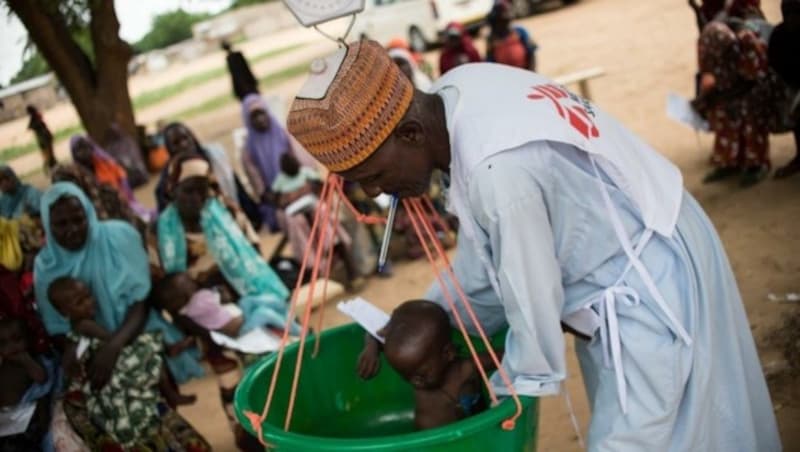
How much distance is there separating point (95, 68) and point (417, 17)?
7567 millimetres

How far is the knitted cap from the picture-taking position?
1.83 metres

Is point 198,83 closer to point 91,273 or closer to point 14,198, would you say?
point 14,198

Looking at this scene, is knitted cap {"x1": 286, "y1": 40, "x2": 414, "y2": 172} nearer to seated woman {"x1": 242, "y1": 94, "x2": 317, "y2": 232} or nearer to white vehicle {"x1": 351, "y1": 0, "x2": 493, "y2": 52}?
seated woman {"x1": 242, "y1": 94, "x2": 317, "y2": 232}

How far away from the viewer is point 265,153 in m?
6.29

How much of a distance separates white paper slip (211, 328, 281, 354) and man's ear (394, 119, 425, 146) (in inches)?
77.1

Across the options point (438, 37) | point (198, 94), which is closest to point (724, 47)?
point (438, 37)

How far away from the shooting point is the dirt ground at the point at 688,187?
3.55m

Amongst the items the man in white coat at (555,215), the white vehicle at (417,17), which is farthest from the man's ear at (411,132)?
the white vehicle at (417,17)

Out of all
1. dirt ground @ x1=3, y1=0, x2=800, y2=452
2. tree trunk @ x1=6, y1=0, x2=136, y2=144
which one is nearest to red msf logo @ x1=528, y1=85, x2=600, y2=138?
dirt ground @ x1=3, y1=0, x2=800, y2=452

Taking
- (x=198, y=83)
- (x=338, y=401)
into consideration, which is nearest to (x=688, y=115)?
(x=338, y=401)

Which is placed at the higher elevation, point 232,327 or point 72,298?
point 72,298

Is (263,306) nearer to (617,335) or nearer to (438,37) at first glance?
(617,335)

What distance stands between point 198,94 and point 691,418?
18277mm

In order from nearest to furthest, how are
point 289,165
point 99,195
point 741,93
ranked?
point 741,93, point 99,195, point 289,165
